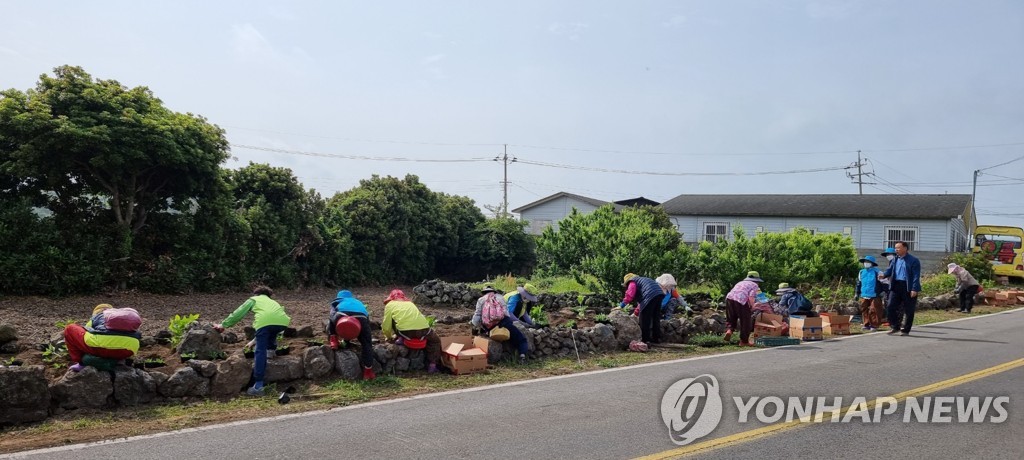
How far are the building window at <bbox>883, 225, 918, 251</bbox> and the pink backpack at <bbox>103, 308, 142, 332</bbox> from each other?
3936 cm

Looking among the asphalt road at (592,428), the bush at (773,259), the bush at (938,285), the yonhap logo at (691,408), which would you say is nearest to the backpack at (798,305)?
the asphalt road at (592,428)

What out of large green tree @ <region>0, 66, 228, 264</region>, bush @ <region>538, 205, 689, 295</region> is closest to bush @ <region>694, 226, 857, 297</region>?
bush @ <region>538, 205, 689, 295</region>

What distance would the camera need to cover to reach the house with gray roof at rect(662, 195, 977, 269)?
37.0 metres

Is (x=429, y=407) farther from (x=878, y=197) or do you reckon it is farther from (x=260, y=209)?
(x=878, y=197)

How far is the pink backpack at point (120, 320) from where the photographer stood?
7016 mm

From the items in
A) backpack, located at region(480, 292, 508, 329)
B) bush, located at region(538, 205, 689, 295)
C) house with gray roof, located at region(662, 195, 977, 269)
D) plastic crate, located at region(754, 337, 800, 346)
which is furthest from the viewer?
house with gray roof, located at region(662, 195, 977, 269)

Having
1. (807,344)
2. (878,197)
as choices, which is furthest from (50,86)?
(878,197)

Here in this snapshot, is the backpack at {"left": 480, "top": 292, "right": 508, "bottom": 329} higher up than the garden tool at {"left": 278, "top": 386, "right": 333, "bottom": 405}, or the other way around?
the backpack at {"left": 480, "top": 292, "right": 508, "bottom": 329}

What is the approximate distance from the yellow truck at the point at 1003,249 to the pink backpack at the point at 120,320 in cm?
3679

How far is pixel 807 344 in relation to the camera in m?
12.6

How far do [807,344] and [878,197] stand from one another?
35025mm

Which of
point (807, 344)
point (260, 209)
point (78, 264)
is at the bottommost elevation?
point (807, 344)

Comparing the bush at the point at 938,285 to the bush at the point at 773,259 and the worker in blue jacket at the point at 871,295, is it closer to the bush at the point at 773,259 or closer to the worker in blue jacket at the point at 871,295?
the bush at the point at 773,259

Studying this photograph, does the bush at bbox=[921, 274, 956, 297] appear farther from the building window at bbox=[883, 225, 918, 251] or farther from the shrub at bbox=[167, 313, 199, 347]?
the shrub at bbox=[167, 313, 199, 347]
